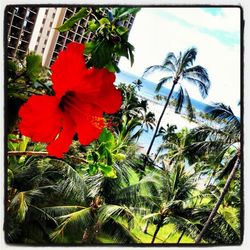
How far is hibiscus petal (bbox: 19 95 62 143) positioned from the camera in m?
0.97

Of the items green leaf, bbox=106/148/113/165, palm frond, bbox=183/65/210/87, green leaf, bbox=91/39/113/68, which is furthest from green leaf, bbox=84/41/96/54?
palm frond, bbox=183/65/210/87

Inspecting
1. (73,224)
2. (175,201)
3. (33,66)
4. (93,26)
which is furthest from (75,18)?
(175,201)

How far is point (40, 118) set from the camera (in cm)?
101

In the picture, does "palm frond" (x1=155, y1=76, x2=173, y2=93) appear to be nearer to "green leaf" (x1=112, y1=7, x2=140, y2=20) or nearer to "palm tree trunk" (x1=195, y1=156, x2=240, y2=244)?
"palm tree trunk" (x1=195, y1=156, x2=240, y2=244)

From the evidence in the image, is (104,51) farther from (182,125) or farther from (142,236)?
(142,236)

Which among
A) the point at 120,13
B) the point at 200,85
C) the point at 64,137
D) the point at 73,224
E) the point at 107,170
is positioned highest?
the point at 120,13

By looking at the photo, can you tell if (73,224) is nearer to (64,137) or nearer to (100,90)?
(64,137)

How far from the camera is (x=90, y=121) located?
3.54 feet

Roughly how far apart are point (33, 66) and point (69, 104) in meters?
0.19

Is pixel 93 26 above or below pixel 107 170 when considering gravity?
above

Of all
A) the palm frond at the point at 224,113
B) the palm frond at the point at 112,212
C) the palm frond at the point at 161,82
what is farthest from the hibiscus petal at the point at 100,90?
the palm frond at the point at 112,212

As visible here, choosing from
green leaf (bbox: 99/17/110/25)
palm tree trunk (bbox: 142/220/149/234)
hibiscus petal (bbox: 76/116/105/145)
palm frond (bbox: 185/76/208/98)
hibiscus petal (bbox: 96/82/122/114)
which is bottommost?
palm tree trunk (bbox: 142/220/149/234)

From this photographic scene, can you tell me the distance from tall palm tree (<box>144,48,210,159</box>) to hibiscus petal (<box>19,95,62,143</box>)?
0.46 m

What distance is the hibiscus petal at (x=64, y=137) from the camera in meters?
1.04
